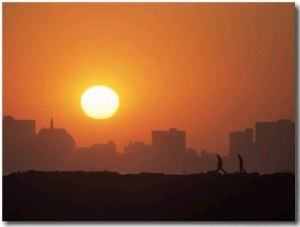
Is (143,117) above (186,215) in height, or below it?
above

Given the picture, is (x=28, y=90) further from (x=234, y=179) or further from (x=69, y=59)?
(x=234, y=179)

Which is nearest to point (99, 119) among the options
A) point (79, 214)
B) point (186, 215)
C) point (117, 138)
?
point (117, 138)

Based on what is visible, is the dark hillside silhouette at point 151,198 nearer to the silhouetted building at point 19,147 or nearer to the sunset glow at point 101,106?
the silhouetted building at point 19,147

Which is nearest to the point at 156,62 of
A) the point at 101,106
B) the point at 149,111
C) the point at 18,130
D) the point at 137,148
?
the point at 149,111

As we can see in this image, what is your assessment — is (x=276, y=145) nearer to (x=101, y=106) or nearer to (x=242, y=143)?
(x=242, y=143)

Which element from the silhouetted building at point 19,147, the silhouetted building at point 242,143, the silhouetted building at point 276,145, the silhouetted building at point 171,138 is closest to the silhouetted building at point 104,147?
the silhouetted building at point 171,138
